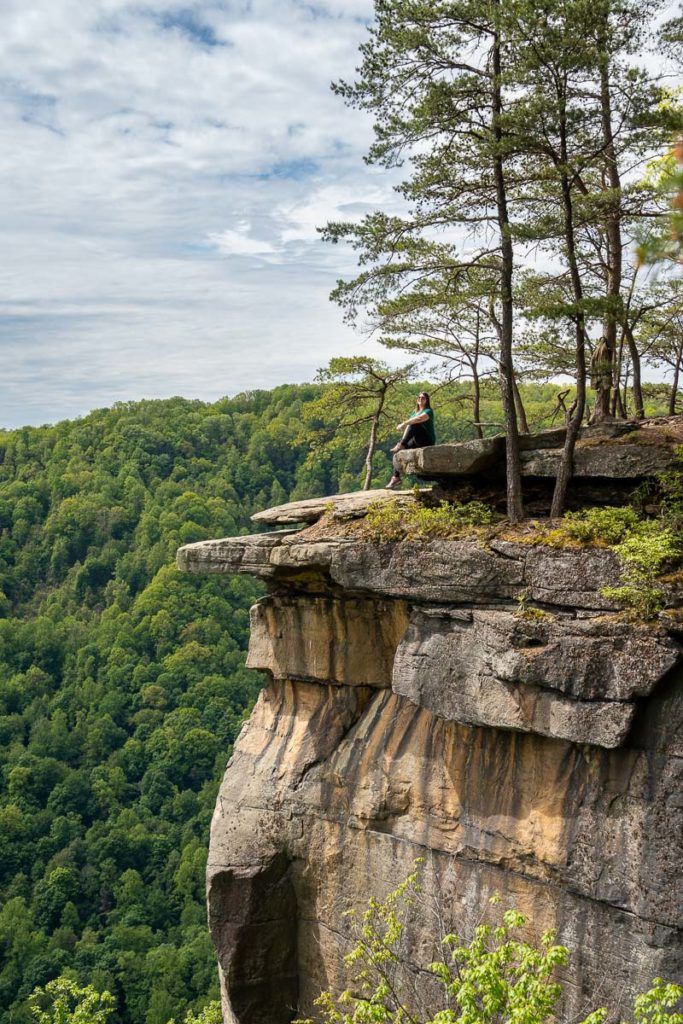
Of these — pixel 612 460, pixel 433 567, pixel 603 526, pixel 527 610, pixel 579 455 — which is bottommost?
pixel 527 610

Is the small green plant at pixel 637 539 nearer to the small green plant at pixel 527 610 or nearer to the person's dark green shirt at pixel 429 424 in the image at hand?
the small green plant at pixel 527 610

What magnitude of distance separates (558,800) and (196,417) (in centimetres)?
8639

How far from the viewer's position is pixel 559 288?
1558cm

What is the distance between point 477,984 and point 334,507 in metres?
7.67

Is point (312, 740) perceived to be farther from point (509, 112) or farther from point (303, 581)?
point (509, 112)

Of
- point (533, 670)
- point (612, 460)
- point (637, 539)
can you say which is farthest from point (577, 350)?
point (533, 670)

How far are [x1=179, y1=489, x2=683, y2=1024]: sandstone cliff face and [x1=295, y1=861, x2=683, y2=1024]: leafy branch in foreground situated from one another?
1.31ft

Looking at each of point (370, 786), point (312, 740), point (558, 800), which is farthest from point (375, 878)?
point (558, 800)

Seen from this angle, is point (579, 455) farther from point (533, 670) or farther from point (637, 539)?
point (533, 670)

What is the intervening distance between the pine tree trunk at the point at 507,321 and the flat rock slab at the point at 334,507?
79.2 inches

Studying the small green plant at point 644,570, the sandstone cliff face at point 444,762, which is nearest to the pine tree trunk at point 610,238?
the small green plant at point 644,570

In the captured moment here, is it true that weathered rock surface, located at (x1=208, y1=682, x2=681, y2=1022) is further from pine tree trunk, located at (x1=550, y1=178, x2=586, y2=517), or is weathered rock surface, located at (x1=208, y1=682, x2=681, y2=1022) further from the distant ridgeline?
the distant ridgeline

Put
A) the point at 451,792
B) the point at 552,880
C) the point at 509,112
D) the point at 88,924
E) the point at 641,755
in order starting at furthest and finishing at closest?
the point at 88,924 → the point at 451,792 → the point at 509,112 → the point at 552,880 → the point at 641,755

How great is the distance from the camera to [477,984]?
8430 mm
